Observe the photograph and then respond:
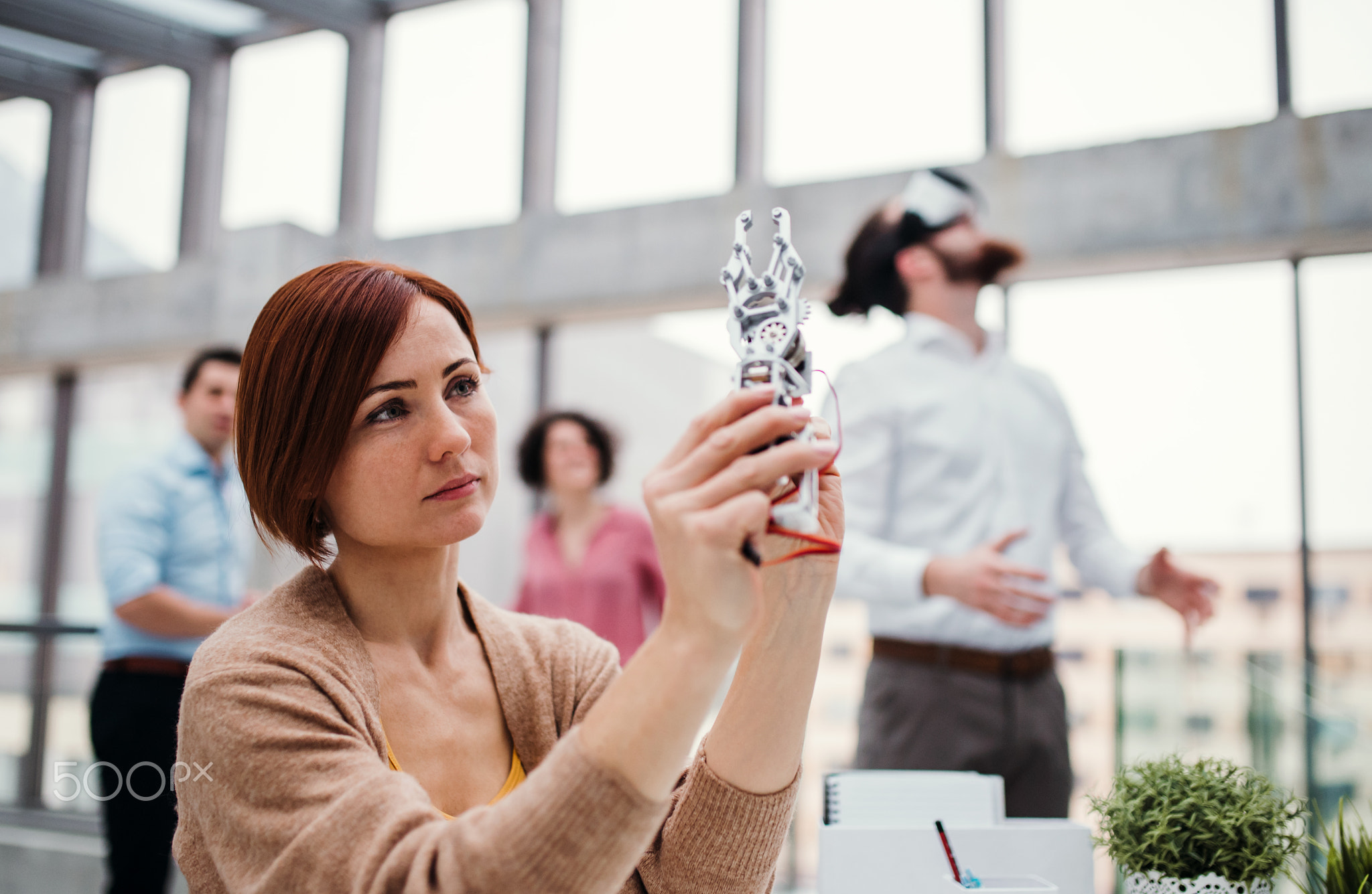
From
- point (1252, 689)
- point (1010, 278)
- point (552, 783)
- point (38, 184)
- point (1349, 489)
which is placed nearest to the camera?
point (552, 783)

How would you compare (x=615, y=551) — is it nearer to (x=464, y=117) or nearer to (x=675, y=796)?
(x=675, y=796)

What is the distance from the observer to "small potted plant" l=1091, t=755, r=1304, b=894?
1047 mm

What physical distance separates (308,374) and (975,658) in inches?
58.4

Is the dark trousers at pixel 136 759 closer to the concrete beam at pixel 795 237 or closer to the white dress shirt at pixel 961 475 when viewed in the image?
the white dress shirt at pixel 961 475

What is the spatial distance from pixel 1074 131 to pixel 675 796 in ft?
13.8

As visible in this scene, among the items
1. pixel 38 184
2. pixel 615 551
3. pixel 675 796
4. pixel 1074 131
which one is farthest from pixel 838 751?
pixel 38 184

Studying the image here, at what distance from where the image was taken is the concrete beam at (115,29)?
5.28 m

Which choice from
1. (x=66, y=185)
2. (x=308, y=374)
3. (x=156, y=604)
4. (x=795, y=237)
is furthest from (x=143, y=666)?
(x=66, y=185)

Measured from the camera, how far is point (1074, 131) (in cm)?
442

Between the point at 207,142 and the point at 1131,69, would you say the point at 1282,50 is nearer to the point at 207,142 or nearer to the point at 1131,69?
the point at 1131,69

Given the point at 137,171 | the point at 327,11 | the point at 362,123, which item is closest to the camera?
the point at 327,11

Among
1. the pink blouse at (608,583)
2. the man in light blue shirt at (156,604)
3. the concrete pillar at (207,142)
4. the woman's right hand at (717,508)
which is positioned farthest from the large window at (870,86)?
the woman's right hand at (717,508)

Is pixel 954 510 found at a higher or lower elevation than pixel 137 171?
lower

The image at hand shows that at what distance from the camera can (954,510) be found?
2102mm
